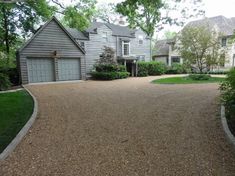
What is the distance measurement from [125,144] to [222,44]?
1056 inches

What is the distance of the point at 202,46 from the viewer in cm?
1806

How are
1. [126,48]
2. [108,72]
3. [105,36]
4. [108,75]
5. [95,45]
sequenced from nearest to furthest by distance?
[108,75]
[108,72]
[95,45]
[105,36]
[126,48]

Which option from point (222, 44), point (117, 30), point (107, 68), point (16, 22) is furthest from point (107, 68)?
point (222, 44)

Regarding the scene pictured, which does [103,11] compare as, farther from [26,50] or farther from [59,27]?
[26,50]

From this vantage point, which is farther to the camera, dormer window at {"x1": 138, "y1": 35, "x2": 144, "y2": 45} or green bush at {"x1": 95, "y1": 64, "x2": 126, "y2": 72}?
dormer window at {"x1": 138, "y1": 35, "x2": 144, "y2": 45}

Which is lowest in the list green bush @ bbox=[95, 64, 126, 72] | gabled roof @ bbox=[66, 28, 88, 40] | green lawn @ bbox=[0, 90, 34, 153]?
green lawn @ bbox=[0, 90, 34, 153]

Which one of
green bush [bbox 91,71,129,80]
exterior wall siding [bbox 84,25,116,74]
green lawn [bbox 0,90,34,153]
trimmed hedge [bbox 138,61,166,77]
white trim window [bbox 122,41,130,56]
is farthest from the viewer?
white trim window [bbox 122,41,130,56]

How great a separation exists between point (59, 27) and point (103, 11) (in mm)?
24397

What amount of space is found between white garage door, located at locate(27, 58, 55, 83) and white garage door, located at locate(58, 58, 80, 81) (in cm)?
76

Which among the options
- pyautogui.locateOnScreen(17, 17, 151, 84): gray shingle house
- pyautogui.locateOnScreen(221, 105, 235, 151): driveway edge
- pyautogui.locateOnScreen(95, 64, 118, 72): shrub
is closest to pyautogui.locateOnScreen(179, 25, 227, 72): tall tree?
pyautogui.locateOnScreen(95, 64, 118, 72): shrub

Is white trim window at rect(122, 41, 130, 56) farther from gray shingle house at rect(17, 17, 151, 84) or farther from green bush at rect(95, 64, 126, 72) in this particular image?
green bush at rect(95, 64, 126, 72)

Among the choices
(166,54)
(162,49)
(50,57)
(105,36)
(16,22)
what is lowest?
(50,57)

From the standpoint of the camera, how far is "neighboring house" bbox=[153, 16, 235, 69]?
28141mm

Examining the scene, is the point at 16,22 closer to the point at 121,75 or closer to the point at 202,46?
the point at 121,75
